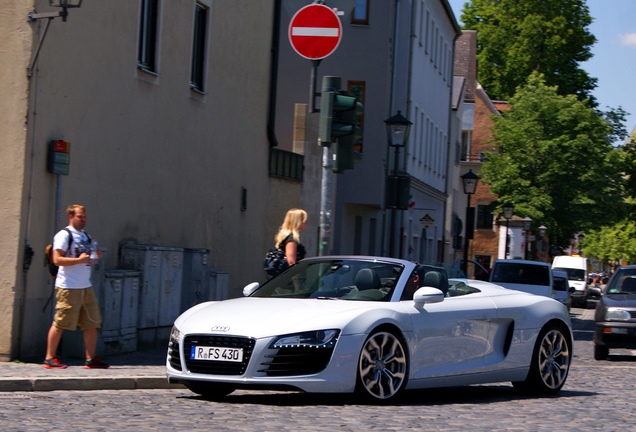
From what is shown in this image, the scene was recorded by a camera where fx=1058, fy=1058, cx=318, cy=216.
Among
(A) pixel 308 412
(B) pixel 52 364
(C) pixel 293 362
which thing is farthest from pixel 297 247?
(A) pixel 308 412

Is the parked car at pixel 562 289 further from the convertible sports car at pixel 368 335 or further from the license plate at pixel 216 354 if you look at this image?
the license plate at pixel 216 354

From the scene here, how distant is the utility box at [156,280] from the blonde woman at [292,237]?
87.9 inches

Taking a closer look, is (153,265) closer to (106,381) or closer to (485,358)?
(106,381)

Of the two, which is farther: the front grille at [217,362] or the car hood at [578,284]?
the car hood at [578,284]

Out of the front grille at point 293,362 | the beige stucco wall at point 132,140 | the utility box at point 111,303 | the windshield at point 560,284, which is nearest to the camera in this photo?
the front grille at point 293,362

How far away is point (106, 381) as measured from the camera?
1027 cm

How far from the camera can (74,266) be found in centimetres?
1118

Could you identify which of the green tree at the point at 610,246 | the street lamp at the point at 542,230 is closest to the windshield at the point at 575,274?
the street lamp at the point at 542,230

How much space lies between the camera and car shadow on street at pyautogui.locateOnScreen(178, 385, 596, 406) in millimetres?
9086

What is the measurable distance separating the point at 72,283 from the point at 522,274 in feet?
56.8

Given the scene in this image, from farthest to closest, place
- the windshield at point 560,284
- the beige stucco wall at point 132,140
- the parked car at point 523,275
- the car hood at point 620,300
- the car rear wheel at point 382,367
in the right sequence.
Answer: the windshield at point 560,284 → the parked car at point 523,275 → the car hood at point 620,300 → the beige stucco wall at point 132,140 → the car rear wheel at point 382,367

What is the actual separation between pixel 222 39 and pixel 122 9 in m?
3.86

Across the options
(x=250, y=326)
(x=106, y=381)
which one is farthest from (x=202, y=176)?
(x=250, y=326)

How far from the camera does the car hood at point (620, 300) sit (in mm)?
17125
